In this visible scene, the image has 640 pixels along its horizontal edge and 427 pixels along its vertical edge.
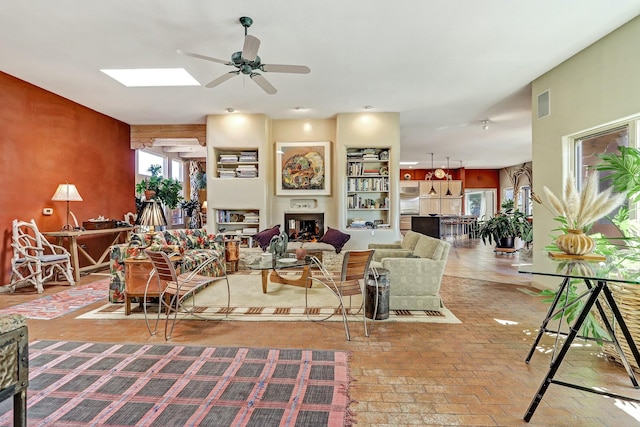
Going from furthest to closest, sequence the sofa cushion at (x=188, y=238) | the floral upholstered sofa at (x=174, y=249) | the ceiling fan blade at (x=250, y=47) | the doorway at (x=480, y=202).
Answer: the doorway at (x=480, y=202)
the sofa cushion at (x=188, y=238)
the floral upholstered sofa at (x=174, y=249)
the ceiling fan blade at (x=250, y=47)

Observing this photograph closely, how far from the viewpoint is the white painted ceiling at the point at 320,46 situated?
119 inches

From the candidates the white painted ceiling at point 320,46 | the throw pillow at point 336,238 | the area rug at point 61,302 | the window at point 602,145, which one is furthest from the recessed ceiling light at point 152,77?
the window at point 602,145

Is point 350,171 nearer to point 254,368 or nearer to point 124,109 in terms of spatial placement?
point 124,109

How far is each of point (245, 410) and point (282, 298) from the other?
231 centimetres

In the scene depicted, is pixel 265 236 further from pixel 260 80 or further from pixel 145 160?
pixel 145 160

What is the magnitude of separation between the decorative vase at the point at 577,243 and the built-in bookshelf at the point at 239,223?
17.2 feet

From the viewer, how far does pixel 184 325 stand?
A: 3285 millimetres

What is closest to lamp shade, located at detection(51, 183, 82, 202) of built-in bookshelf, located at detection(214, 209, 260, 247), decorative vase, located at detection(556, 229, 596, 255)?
built-in bookshelf, located at detection(214, 209, 260, 247)

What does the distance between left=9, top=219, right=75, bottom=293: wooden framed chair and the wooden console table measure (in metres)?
0.14

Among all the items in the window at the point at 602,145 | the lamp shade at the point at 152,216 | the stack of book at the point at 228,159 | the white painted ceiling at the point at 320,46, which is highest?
the white painted ceiling at the point at 320,46

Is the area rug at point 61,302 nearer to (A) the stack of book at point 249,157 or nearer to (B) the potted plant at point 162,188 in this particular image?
(B) the potted plant at point 162,188

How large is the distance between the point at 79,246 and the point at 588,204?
23.2 ft

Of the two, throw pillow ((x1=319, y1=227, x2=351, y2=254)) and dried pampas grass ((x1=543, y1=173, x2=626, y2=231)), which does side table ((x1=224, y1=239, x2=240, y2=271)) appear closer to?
throw pillow ((x1=319, y1=227, x2=351, y2=254))

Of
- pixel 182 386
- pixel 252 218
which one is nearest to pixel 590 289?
pixel 182 386
